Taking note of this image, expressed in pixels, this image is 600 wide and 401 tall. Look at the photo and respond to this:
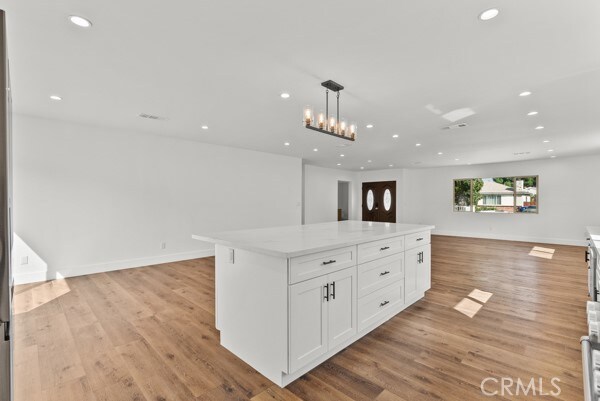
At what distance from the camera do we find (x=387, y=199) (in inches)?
431

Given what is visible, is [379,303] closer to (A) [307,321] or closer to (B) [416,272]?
(B) [416,272]

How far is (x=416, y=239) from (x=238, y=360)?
223cm

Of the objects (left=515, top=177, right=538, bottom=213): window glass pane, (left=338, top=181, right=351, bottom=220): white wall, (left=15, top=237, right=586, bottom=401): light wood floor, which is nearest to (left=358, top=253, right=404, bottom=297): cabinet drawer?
(left=15, top=237, right=586, bottom=401): light wood floor

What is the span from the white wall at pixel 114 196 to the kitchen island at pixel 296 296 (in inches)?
137

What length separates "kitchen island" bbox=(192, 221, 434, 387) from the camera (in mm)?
1800

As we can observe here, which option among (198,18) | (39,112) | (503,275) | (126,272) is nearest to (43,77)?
(39,112)

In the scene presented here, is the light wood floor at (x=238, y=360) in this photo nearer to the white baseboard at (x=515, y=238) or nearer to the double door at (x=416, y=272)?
the double door at (x=416, y=272)

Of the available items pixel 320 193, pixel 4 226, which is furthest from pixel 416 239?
pixel 320 193

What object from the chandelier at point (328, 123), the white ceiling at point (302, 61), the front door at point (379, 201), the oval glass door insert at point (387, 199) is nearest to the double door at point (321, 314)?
the chandelier at point (328, 123)

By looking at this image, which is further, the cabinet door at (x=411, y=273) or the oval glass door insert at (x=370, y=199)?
the oval glass door insert at (x=370, y=199)

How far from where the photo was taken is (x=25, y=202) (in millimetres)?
4059

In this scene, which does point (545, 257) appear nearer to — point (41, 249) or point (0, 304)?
point (0, 304)

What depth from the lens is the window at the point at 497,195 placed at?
26.8 feet

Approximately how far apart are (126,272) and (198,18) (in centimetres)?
432
